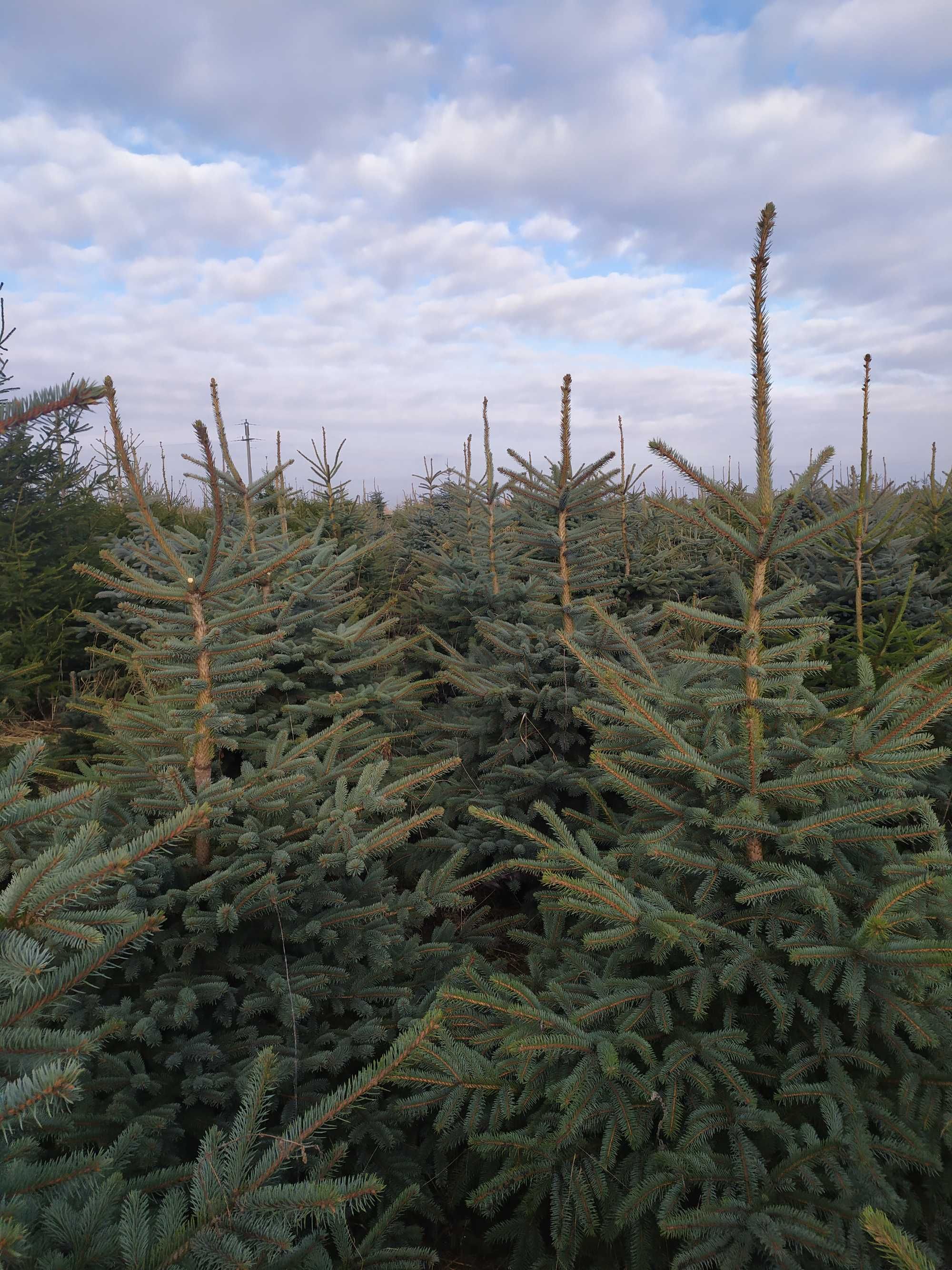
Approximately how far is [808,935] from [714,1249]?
85 centimetres

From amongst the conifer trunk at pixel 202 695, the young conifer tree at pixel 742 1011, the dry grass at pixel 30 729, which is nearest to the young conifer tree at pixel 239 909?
the conifer trunk at pixel 202 695

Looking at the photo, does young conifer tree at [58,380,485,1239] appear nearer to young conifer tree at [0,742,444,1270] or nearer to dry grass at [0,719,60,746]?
young conifer tree at [0,742,444,1270]

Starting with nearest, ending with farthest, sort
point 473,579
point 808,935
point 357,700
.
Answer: point 808,935 → point 357,700 → point 473,579

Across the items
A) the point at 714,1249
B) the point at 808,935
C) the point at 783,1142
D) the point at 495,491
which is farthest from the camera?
the point at 495,491

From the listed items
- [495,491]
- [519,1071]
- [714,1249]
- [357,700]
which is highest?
[495,491]

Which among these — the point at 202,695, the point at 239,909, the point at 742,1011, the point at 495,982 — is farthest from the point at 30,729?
the point at 742,1011

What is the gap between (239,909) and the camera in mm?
2521

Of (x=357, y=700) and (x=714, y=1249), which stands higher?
(x=357, y=700)

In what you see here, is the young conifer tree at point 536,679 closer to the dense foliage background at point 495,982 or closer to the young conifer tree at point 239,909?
the dense foliage background at point 495,982

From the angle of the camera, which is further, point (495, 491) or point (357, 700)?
point (495, 491)

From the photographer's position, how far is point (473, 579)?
22.9 ft

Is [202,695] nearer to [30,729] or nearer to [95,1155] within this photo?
[95,1155]

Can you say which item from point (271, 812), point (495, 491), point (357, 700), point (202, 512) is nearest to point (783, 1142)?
point (271, 812)

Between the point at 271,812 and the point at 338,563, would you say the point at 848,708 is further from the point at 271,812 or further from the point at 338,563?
the point at 338,563
